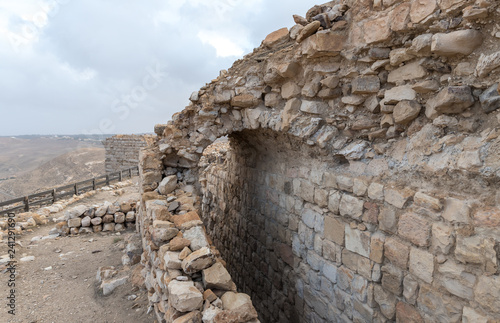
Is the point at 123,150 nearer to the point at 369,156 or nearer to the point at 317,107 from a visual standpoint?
the point at 317,107

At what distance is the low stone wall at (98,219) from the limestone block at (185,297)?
5.63 meters

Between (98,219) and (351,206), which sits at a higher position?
(351,206)

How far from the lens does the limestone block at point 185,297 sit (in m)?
2.18

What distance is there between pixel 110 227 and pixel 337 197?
6.40m

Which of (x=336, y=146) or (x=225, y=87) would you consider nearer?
(x=336, y=146)

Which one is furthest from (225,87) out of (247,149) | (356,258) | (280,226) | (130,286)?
(130,286)

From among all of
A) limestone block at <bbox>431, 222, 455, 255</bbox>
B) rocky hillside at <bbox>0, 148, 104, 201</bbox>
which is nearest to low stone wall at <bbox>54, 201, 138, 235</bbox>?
limestone block at <bbox>431, 222, 455, 255</bbox>

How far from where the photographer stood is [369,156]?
264 centimetres

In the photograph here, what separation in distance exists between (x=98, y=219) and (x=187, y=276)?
5.70 meters

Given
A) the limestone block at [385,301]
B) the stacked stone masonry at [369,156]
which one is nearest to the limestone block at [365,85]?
the stacked stone masonry at [369,156]

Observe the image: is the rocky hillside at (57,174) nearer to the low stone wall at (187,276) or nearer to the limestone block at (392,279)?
the low stone wall at (187,276)

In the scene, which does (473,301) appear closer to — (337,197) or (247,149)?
(337,197)

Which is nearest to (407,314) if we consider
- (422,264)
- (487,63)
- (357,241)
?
(422,264)

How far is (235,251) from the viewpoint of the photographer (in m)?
5.97
